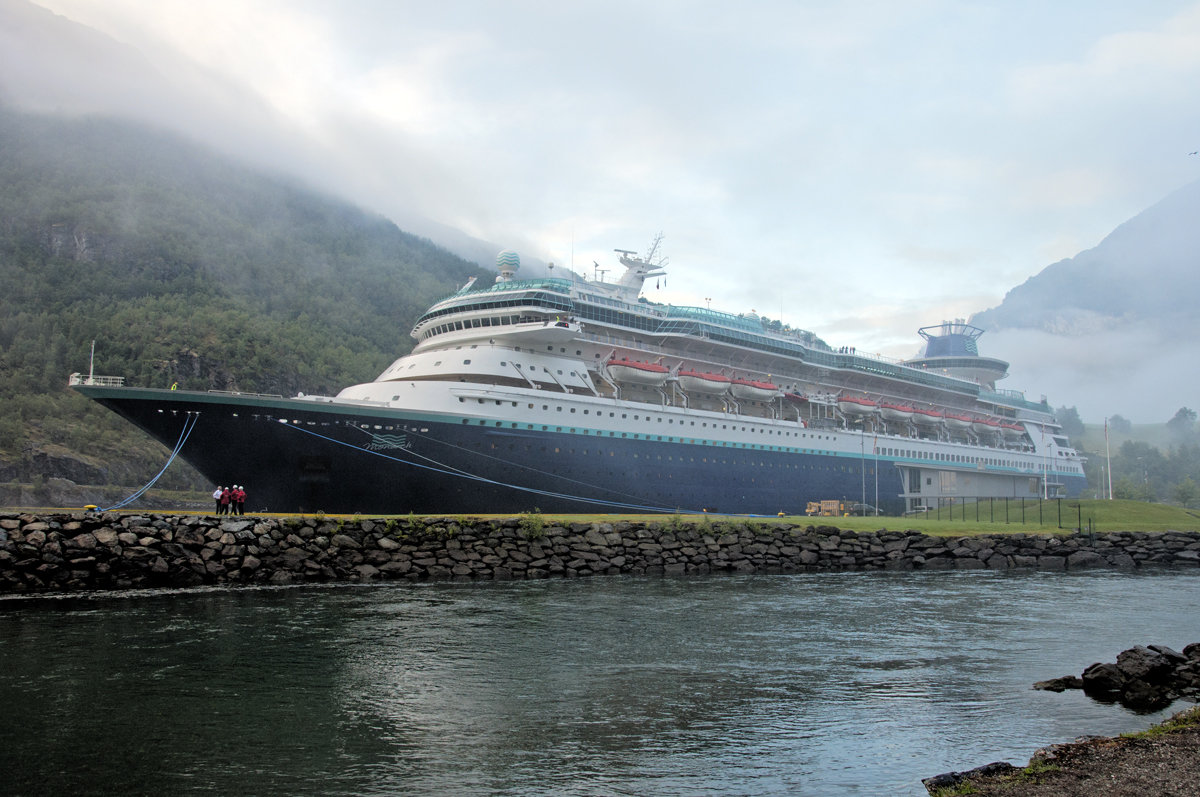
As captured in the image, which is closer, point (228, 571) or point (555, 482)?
point (228, 571)

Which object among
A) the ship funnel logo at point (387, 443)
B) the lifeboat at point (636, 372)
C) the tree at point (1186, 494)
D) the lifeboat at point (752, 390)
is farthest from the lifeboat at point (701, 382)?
the tree at point (1186, 494)

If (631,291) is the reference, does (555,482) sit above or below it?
below

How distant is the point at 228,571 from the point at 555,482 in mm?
12924

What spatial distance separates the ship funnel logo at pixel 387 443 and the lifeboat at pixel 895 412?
102 feet

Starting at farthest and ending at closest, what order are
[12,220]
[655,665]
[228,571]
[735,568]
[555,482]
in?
[12,220]
[555,482]
[735,568]
[228,571]
[655,665]

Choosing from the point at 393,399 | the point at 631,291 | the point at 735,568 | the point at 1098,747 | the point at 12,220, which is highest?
the point at 12,220

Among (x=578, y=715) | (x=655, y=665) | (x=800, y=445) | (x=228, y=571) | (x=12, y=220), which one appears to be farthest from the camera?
(x=12, y=220)

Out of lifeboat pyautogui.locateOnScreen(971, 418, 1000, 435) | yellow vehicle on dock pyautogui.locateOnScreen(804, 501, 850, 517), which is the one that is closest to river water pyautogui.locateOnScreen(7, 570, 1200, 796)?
yellow vehicle on dock pyautogui.locateOnScreen(804, 501, 850, 517)

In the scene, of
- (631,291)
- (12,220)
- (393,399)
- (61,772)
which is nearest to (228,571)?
(393,399)

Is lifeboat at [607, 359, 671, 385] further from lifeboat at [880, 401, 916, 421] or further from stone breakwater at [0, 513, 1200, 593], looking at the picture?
lifeboat at [880, 401, 916, 421]

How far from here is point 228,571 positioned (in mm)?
18516

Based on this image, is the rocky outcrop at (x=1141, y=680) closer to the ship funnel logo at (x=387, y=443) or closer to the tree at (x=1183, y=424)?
the ship funnel logo at (x=387, y=443)

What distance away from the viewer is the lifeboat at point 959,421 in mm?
52938

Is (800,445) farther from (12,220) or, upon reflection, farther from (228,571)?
(12,220)
